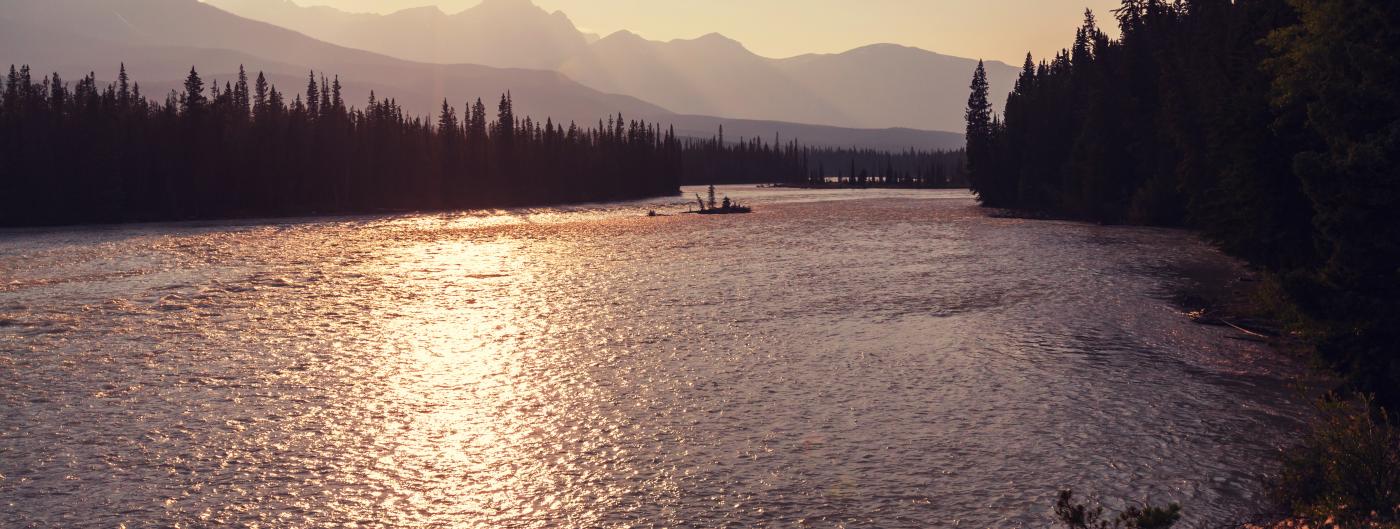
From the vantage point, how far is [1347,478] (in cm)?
1370

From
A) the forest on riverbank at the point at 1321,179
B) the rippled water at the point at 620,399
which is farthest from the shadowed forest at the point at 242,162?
the forest on riverbank at the point at 1321,179

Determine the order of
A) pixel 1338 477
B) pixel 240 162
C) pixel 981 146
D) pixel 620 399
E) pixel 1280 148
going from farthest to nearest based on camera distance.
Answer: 1. pixel 981 146
2. pixel 240 162
3. pixel 1280 148
4. pixel 620 399
5. pixel 1338 477

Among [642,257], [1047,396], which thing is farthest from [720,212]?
[1047,396]

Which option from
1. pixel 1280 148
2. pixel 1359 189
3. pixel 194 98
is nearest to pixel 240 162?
pixel 194 98

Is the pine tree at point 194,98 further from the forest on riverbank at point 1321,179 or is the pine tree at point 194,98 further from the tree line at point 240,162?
the forest on riverbank at point 1321,179

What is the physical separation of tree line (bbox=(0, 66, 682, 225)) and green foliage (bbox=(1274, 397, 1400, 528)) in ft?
340

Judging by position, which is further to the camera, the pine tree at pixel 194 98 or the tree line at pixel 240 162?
the pine tree at pixel 194 98

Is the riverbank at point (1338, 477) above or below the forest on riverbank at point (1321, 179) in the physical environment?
below

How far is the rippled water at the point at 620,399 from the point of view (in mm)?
15609

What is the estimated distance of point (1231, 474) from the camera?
16656 millimetres

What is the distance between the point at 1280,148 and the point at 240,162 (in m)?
109

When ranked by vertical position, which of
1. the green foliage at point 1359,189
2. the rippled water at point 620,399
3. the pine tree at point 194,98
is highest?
the pine tree at point 194,98

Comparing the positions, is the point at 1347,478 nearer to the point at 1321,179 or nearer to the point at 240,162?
the point at 1321,179

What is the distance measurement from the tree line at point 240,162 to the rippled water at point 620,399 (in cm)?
5989
